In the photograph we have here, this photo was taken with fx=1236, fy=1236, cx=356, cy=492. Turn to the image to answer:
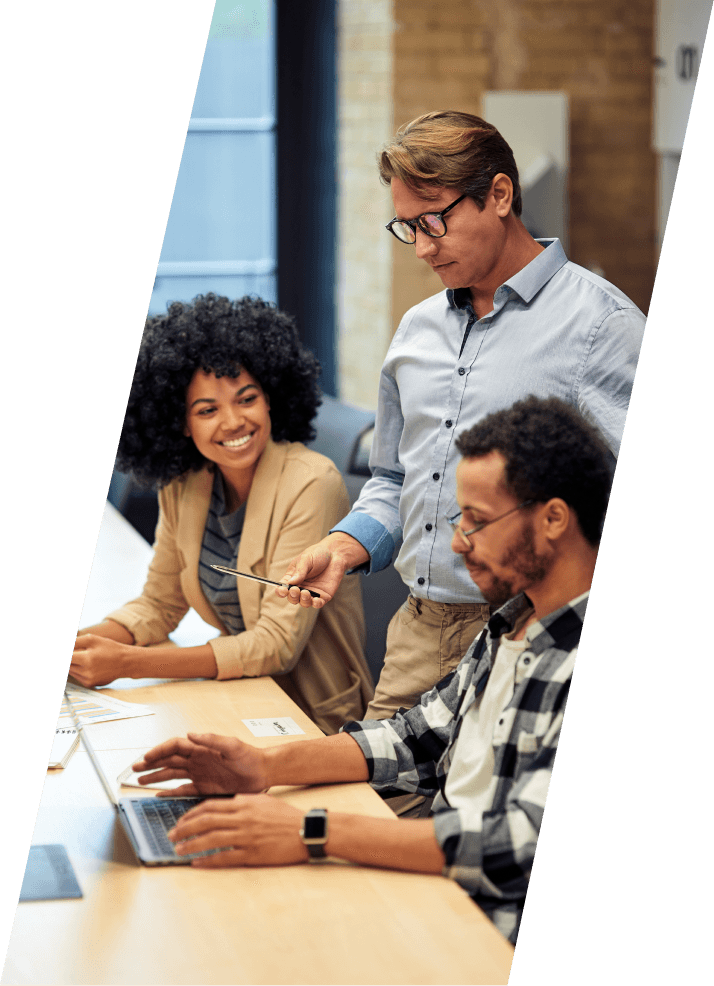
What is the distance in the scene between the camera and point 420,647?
175 centimetres

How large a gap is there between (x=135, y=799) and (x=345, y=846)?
0.34 meters

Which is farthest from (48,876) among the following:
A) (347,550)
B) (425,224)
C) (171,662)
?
(425,224)

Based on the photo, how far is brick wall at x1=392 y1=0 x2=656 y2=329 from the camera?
68.2 inches

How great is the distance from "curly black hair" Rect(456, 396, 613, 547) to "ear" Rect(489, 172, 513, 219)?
10.4 inches

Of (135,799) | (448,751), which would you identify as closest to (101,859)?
(135,799)

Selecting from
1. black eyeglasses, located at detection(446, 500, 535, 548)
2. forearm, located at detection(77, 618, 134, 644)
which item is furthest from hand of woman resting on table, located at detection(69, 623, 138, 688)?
black eyeglasses, located at detection(446, 500, 535, 548)

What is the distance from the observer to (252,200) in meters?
2.06

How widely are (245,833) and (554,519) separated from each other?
57 cm

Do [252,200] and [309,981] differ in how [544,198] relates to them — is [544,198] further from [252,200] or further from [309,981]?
[309,981]

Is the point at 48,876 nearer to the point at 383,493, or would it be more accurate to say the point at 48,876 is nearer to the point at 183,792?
the point at 183,792

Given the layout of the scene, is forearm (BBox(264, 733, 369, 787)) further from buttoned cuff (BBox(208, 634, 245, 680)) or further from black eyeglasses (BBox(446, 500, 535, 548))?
black eyeglasses (BBox(446, 500, 535, 548))

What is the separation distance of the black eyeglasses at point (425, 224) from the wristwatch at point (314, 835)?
779 mm

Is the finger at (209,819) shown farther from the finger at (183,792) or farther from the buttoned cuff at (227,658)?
the buttoned cuff at (227,658)

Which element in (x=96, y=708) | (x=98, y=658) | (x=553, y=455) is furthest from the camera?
(x=98, y=658)
